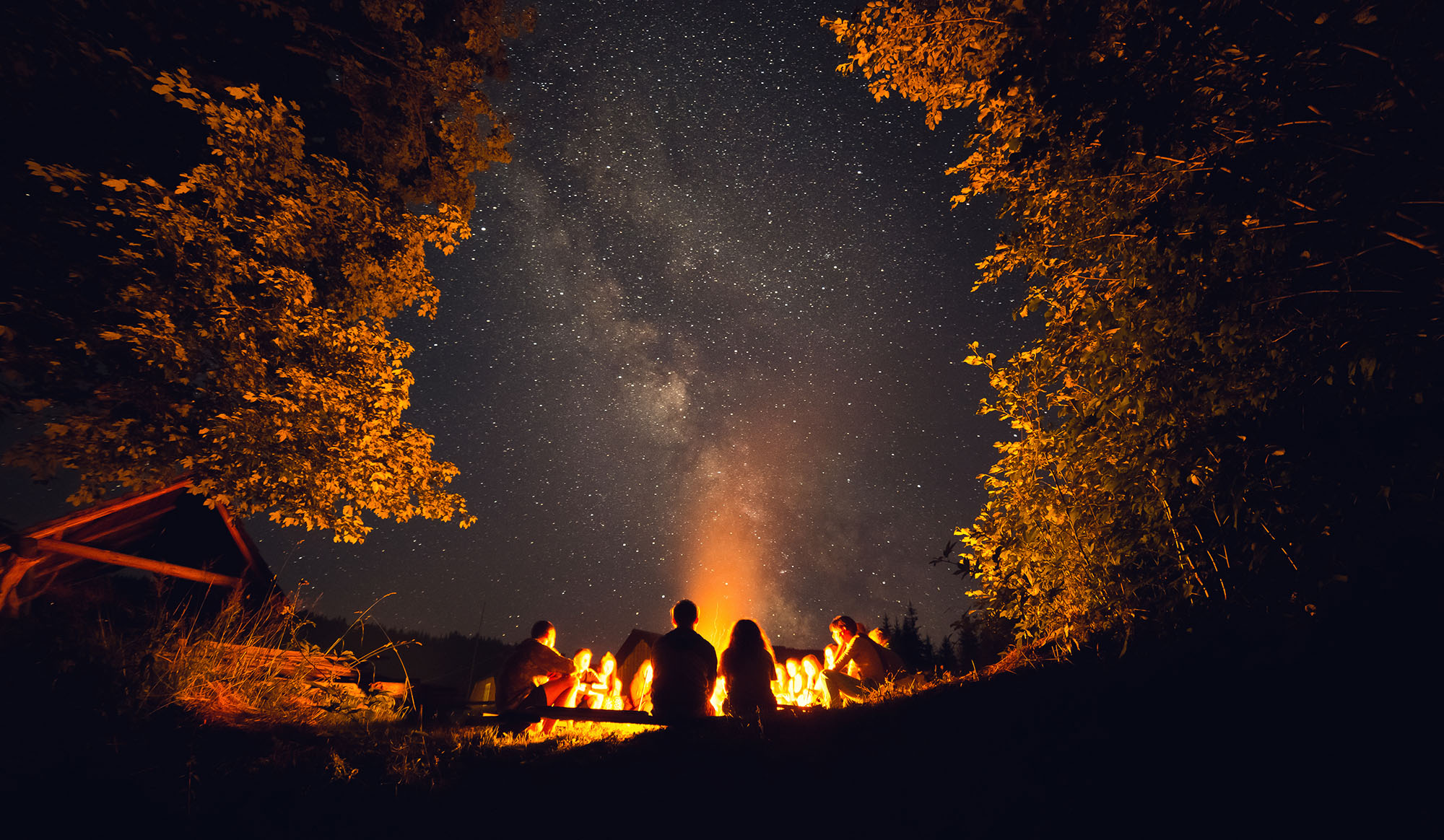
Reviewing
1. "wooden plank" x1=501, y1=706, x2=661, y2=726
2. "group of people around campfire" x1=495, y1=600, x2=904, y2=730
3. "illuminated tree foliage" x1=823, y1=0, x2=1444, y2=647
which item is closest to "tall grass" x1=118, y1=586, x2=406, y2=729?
"wooden plank" x1=501, y1=706, x2=661, y2=726

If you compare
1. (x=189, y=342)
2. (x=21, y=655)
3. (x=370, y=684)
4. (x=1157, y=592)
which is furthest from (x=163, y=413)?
(x=1157, y=592)

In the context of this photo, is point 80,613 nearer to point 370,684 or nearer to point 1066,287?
point 370,684

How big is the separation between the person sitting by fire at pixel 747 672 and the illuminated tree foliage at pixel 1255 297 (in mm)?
2949

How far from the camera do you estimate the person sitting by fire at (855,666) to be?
7480 millimetres

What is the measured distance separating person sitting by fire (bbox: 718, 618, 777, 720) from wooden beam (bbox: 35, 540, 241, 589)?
28.5 ft

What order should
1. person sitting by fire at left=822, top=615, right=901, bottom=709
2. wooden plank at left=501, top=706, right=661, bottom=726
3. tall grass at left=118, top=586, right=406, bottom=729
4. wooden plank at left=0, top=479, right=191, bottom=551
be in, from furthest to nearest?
wooden plank at left=0, top=479, right=191, bottom=551
person sitting by fire at left=822, top=615, right=901, bottom=709
wooden plank at left=501, top=706, right=661, bottom=726
tall grass at left=118, top=586, right=406, bottom=729

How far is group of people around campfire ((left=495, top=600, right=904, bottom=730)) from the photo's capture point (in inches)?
221

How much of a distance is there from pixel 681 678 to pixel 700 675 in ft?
0.68

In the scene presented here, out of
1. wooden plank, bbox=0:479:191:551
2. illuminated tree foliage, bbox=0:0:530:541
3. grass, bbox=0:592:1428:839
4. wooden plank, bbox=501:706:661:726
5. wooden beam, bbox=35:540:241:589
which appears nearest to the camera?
grass, bbox=0:592:1428:839

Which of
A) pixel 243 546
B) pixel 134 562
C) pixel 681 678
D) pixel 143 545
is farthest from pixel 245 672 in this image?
pixel 143 545

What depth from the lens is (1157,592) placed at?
4.33 m

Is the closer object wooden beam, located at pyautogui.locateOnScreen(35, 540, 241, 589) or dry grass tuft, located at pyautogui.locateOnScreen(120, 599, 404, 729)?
dry grass tuft, located at pyautogui.locateOnScreen(120, 599, 404, 729)

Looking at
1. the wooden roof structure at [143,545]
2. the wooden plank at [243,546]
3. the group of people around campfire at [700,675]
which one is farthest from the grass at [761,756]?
the wooden plank at [243,546]

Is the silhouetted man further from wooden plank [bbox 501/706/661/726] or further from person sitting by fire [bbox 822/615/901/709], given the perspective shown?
person sitting by fire [bbox 822/615/901/709]
